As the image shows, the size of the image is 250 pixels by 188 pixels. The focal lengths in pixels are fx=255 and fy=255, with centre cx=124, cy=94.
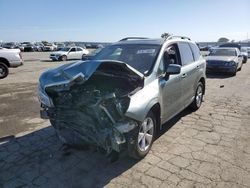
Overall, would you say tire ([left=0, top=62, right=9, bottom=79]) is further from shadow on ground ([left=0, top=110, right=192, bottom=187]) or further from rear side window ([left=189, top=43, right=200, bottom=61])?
rear side window ([left=189, top=43, right=200, bottom=61])

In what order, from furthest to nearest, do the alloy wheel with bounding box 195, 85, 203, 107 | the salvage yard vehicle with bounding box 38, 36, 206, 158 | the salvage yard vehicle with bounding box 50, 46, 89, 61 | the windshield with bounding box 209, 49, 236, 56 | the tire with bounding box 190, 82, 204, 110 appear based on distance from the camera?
the salvage yard vehicle with bounding box 50, 46, 89, 61, the windshield with bounding box 209, 49, 236, 56, the alloy wheel with bounding box 195, 85, 203, 107, the tire with bounding box 190, 82, 204, 110, the salvage yard vehicle with bounding box 38, 36, 206, 158

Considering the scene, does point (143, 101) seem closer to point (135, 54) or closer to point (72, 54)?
point (135, 54)

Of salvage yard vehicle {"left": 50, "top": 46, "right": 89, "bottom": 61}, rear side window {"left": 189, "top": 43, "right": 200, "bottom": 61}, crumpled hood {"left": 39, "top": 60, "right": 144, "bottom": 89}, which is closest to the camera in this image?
crumpled hood {"left": 39, "top": 60, "right": 144, "bottom": 89}

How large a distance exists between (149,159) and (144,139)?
0.34 meters

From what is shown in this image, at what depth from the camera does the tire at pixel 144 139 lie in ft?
12.7

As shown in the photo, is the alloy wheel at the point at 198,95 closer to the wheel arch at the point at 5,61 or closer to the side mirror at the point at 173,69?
the side mirror at the point at 173,69

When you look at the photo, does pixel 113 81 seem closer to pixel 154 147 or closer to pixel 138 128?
pixel 138 128

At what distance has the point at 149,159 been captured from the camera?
4.20 meters

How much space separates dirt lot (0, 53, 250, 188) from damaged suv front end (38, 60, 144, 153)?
1.60 feet

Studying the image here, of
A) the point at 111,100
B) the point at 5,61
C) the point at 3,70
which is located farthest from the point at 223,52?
the point at 111,100

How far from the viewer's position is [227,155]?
4.34 m

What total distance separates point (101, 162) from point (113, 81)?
1330mm

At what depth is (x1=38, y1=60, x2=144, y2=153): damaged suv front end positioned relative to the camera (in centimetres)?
348

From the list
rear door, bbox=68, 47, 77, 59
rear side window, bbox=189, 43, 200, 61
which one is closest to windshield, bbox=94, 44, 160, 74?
rear side window, bbox=189, 43, 200, 61
